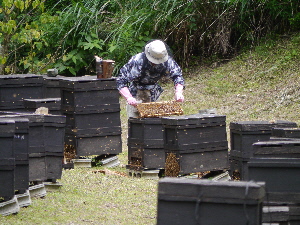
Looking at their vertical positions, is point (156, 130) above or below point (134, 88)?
below

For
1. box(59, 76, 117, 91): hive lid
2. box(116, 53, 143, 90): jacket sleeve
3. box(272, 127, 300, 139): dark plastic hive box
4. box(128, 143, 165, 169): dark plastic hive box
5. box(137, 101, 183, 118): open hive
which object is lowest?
box(128, 143, 165, 169): dark plastic hive box

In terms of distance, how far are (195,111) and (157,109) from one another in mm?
5418

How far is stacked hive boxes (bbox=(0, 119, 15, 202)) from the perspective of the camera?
19.8ft

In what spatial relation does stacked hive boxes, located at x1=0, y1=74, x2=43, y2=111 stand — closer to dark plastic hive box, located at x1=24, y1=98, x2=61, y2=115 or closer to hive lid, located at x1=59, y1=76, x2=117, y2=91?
hive lid, located at x1=59, y1=76, x2=117, y2=91

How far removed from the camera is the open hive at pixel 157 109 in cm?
881

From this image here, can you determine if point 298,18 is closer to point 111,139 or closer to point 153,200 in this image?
point 111,139

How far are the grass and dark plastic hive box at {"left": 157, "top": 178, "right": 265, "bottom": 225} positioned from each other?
2.28 m

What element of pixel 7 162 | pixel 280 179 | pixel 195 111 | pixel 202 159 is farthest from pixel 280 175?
pixel 195 111

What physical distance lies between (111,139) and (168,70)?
56.2 inches

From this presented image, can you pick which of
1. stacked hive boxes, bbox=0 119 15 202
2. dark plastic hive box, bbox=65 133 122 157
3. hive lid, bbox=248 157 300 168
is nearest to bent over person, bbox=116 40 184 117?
dark plastic hive box, bbox=65 133 122 157

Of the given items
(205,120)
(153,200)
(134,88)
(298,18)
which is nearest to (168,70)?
(134,88)

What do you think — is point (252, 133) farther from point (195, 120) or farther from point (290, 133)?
point (290, 133)

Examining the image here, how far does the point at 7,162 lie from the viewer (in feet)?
19.9

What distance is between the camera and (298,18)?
619 inches
